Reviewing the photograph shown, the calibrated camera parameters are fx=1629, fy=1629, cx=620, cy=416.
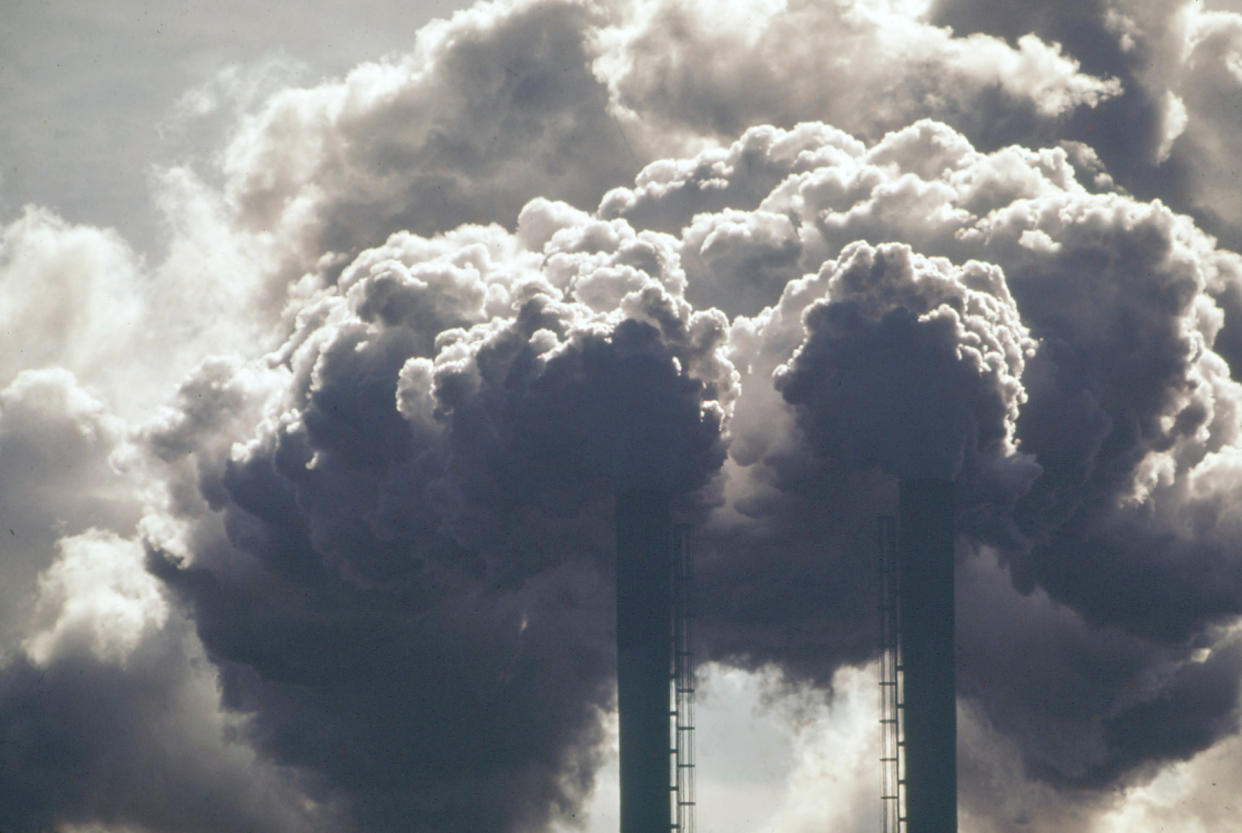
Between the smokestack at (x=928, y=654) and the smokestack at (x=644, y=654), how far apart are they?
11.9m

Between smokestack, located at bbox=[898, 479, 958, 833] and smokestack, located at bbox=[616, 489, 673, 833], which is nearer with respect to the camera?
smokestack, located at bbox=[616, 489, 673, 833]

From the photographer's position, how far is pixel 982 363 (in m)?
81.1

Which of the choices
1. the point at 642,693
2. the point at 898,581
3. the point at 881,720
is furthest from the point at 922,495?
the point at 642,693

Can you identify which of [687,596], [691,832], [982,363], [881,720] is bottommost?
[691,832]

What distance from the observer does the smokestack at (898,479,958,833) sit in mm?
80125

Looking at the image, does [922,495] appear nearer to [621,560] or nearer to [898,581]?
[898,581]

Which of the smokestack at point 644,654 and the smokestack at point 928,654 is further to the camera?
the smokestack at point 928,654

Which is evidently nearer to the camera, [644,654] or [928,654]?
[644,654]

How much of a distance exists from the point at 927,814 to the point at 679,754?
40.9 feet

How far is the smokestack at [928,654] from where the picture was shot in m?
80.1

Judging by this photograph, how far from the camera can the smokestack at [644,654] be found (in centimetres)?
7962

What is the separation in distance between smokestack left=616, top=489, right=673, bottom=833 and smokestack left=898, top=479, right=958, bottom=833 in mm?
11895

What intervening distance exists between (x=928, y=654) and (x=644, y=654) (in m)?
14.1

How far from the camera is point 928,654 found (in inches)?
3172
